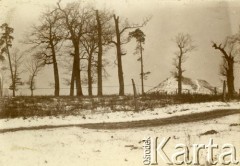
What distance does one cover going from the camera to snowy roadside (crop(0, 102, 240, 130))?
30.9ft

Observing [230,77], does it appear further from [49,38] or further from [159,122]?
[49,38]

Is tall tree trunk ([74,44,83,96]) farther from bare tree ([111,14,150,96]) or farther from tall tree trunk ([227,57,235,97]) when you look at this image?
tall tree trunk ([227,57,235,97])

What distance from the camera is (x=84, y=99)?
10.7 meters

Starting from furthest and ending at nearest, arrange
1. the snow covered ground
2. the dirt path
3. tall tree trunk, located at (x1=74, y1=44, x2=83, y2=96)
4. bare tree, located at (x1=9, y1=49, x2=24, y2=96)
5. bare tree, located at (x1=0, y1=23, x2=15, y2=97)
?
1. tall tree trunk, located at (x1=74, y1=44, x2=83, y2=96)
2. the dirt path
3. bare tree, located at (x1=9, y1=49, x2=24, y2=96)
4. bare tree, located at (x1=0, y1=23, x2=15, y2=97)
5. the snow covered ground

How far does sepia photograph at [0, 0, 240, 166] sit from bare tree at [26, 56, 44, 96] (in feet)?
0.07

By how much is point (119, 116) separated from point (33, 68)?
86.4 inches

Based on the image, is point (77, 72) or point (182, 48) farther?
point (77, 72)

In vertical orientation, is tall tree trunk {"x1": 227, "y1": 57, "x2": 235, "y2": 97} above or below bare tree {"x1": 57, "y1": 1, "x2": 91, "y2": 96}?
below

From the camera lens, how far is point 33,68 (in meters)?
9.46

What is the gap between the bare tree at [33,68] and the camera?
946 centimetres

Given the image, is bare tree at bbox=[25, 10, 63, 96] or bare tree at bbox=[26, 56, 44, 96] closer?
bare tree at bbox=[26, 56, 44, 96]

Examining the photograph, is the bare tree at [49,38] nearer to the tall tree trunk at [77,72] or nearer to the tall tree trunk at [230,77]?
the tall tree trunk at [77,72]

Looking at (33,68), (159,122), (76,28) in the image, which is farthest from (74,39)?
(159,122)

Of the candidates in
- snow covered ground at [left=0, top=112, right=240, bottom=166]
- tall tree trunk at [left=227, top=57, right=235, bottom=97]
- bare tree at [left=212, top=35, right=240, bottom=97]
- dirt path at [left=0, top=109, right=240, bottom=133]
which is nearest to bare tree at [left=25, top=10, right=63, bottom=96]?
dirt path at [left=0, top=109, right=240, bottom=133]
